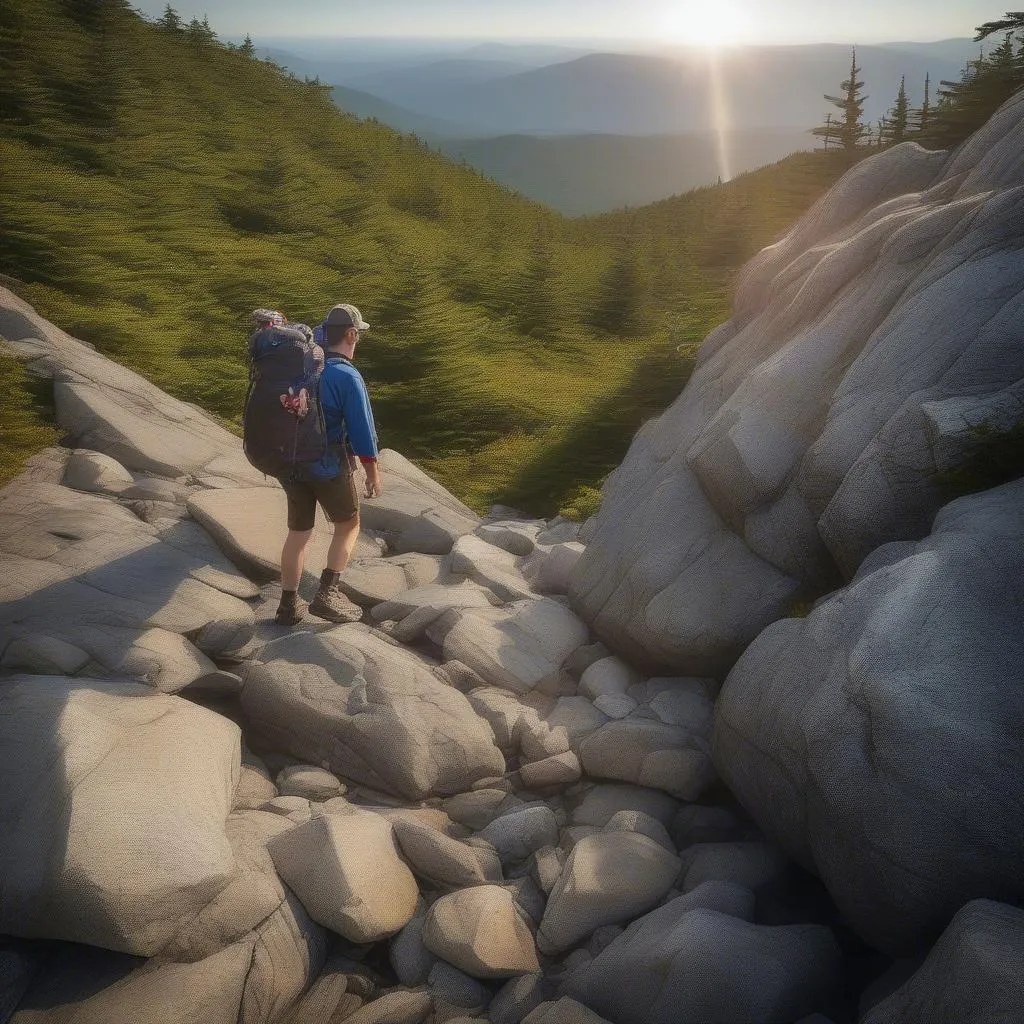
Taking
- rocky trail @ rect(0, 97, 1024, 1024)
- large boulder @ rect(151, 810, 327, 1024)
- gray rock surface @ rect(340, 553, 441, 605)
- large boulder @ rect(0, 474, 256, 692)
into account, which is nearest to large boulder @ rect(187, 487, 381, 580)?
rocky trail @ rect(0, 97, 1024, 1024)

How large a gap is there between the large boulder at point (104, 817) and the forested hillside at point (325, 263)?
894 cm

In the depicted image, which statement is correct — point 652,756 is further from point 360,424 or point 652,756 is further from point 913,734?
point 360,424

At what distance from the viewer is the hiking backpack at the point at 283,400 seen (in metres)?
7.07

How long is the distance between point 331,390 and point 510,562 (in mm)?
Answer: 4043

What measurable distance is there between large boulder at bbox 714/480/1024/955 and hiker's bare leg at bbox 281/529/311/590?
4.48 meters

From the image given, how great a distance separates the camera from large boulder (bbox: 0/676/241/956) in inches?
169

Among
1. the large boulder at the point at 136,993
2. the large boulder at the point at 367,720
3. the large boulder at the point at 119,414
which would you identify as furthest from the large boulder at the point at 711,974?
the large boulder at the point at 119,414

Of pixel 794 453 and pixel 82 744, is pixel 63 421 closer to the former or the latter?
pixel 82 744

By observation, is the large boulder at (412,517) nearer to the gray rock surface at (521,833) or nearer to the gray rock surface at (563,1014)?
the gray rock surface at (521,833)

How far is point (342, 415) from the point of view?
24.9 feet

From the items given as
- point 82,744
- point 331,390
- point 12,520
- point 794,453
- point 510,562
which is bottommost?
point 510,562

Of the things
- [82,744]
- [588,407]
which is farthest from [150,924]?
[588,407]

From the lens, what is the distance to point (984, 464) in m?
5.32

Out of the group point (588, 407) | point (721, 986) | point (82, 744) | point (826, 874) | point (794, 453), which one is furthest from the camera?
point (588, 407)
